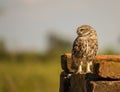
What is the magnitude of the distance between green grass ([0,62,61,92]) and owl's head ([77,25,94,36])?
17.5 feet

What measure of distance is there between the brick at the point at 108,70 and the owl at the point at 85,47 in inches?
84.0

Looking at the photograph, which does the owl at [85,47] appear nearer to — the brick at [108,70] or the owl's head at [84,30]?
the owl's head at [84,30]

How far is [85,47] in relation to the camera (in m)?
10.4

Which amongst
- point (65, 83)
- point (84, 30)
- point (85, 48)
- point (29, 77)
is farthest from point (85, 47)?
point (29, 77)

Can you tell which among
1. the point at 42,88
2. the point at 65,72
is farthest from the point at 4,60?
the point at 65,72

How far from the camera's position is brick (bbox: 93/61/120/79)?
802 cm

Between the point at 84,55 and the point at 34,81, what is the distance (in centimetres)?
869

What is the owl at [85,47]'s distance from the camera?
10.3m

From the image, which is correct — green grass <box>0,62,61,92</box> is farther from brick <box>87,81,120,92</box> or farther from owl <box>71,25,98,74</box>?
brick <box>87,81,120,92</box>

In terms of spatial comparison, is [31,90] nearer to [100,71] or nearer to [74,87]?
[74,87]

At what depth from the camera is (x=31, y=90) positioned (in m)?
18.0

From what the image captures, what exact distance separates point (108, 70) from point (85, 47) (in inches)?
92.0

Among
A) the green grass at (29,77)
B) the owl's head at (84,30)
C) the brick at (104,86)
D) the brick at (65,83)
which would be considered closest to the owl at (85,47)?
the owl's head at (84,30)

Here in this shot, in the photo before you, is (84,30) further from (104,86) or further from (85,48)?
(104,86)
